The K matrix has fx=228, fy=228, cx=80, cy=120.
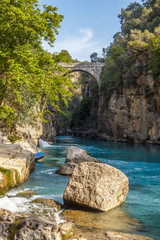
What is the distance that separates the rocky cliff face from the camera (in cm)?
2988

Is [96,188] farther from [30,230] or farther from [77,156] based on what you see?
[77,156]

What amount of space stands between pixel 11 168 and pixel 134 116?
2800 cm

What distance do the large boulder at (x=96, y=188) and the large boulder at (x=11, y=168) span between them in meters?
2.30

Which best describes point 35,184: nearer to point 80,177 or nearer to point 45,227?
point 80,177

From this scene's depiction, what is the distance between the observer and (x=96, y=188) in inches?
243

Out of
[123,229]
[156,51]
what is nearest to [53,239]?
[123,229]

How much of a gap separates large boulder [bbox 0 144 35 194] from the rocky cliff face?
883 inches

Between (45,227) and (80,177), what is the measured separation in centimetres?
278

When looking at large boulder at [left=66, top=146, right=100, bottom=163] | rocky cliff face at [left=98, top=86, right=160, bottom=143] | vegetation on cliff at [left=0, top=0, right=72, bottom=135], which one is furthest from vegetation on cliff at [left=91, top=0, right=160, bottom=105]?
large boulder at [left=66, top=146, right=100, bottom=163]

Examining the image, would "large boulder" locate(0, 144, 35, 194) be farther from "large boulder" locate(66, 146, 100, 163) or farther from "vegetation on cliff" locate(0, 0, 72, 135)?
"large boulder" locate(66, 146, 100, 163)

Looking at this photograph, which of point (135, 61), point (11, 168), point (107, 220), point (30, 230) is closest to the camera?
point (30, 230)

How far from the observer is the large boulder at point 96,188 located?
20.0 ft

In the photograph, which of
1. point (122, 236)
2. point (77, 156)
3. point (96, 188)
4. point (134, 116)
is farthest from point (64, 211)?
point (134, 116)

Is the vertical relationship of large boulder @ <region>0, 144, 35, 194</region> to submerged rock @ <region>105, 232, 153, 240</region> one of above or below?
above
